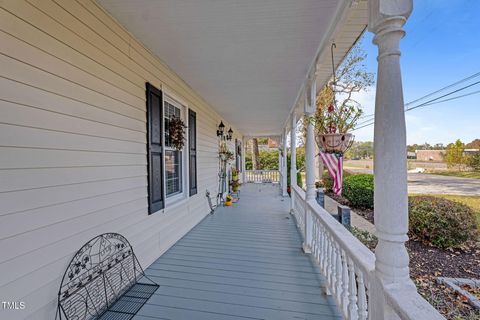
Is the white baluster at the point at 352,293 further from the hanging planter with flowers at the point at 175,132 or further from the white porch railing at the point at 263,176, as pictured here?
the white porch railing at the point at 263,176

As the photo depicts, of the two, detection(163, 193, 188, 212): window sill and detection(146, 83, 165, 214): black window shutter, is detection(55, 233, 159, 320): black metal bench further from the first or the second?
detection(163, 193, 188, 212): window sill

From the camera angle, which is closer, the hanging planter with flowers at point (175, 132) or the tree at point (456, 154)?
the hanging planter with flowers at point (175, 132)

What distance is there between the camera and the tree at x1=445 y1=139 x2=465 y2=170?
15570 millimetres

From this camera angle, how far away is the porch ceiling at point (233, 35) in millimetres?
1987

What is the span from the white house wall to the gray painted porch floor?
0.66 m

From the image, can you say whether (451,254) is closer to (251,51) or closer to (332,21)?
(332,21)

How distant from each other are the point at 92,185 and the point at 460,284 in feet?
14.4

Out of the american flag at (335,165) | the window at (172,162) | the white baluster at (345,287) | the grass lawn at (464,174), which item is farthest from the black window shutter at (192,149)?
the grass lawn at (464,174)

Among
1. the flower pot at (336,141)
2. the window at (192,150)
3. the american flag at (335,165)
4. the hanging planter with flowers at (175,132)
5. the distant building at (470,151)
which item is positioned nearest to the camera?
the flower pot at (336,141)

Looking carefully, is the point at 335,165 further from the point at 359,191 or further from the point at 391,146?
the point at 359,191

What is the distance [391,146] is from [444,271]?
3461mm

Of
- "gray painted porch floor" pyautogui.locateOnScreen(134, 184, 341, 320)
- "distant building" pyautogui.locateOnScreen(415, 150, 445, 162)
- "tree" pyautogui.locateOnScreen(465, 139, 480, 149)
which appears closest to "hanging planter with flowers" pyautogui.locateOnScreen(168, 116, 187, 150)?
"gray painted porch floor" pyautogui.locateOnScreen(134, 184, 341, 320)

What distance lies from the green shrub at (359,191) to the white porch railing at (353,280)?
16.3ft

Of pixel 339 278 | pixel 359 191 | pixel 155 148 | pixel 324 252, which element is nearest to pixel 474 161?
pixel 359 191
